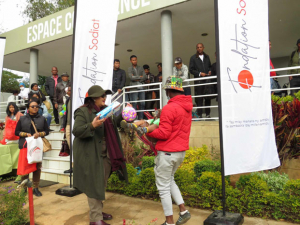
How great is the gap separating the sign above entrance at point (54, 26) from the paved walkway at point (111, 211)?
208 inches

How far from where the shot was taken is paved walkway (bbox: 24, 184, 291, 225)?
360 cm

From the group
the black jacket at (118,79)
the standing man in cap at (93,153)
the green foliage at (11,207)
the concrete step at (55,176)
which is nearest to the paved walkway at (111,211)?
the green foliage at (11,207)

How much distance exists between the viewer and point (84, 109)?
3279mm

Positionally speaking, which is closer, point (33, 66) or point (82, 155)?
point (82, 155)

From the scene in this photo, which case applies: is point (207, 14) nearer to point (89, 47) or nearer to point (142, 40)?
point (142, 40)

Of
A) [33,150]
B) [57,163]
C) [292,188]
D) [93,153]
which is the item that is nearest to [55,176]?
[57,163]

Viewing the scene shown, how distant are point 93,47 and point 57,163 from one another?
11.2 ft

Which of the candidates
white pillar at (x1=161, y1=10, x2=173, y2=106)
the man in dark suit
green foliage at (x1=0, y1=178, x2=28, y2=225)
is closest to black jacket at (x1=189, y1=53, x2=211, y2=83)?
Answer: the man in dark suit

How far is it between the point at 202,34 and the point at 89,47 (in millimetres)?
5367

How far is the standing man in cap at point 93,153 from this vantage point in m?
3.10

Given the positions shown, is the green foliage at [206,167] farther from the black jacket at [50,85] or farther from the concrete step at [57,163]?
the black jacket at [50,85]

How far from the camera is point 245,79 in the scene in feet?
10.7

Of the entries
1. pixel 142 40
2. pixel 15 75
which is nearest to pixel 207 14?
pixel 142 40

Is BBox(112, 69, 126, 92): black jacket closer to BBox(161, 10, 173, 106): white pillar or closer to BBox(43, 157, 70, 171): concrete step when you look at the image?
BBox(161, 10, 173, 106): white pillar
